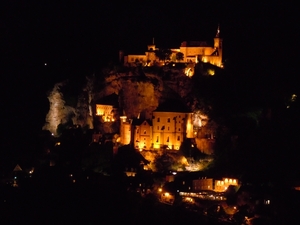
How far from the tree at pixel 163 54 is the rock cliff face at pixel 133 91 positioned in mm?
3192

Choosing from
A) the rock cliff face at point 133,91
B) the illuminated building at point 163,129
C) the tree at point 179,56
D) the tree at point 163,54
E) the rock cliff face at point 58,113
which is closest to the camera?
the illuminated building at point 163,129

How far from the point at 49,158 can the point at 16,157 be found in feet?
28.0

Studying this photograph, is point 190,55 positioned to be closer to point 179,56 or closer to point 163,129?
point 179,56

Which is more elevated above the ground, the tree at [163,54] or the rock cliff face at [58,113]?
the tree at [163,54]

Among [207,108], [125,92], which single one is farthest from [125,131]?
[207,108]

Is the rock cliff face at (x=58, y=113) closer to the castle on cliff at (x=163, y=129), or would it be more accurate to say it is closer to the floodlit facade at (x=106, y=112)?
the floodlit facade at (x=106, y=112)

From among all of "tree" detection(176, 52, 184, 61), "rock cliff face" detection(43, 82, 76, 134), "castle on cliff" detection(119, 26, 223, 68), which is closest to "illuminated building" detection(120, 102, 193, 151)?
"tree" detection(176, 52, 184, 61)

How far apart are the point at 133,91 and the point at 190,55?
306 inches

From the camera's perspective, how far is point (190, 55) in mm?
58750

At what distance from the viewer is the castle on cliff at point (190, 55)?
58.2 m

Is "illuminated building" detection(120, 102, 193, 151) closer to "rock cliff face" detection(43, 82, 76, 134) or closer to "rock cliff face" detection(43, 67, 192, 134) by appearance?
"rock cliff face" detection(43, 67, 192, 134)

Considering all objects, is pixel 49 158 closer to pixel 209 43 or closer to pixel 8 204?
pixel 8 204

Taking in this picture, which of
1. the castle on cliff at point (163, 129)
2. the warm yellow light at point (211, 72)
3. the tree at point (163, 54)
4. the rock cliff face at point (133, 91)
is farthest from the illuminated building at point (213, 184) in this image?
the tree at point (163, 54)

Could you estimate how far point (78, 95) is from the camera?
6228 cm
